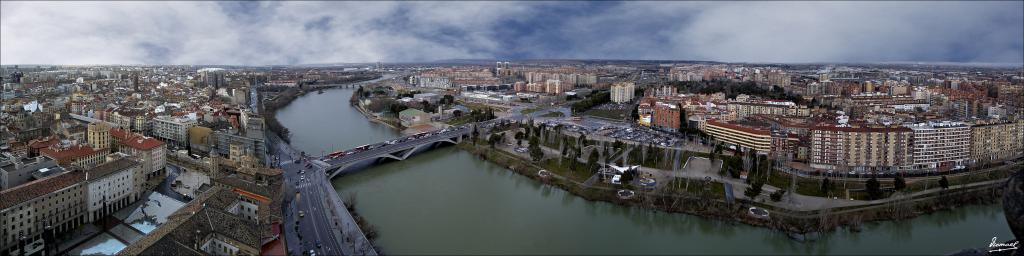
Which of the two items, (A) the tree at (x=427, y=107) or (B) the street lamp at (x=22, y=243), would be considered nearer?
(B) the street lamp at (x=22, y=243)

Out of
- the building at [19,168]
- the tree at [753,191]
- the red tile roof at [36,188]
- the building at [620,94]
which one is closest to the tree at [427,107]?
the building at [620,94]

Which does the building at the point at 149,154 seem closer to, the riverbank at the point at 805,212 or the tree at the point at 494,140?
the tree at the point at 494,140

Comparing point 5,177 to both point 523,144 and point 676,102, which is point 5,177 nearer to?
point 523,144

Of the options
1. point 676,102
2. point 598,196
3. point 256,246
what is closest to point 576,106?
point 676,102

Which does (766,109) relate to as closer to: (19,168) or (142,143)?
(142,143)

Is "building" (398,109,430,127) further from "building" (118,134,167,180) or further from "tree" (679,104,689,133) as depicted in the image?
"building" (118,134,167,180)

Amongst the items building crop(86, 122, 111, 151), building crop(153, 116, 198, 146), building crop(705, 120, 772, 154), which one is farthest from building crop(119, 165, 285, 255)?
building crop(705, 120, 772, 154)

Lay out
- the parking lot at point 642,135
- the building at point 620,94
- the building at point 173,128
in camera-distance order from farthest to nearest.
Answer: the building at point 620,94
the parking lot at point 642,135
the building at point 173,128

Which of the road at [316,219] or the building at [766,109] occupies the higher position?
the building at [766,109]
